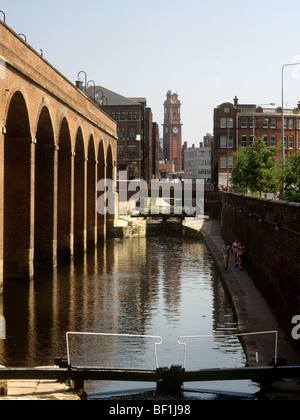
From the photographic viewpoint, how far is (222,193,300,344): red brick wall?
17.1 m

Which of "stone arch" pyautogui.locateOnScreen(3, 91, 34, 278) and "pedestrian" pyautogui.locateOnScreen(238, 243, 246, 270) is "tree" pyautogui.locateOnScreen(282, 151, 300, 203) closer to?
"pedestrian" pyautogui.locateOnScreen(238, 243, 246, 270)

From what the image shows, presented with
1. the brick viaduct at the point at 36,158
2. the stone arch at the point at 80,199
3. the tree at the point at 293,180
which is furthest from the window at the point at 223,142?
the tree at the point at 293,180

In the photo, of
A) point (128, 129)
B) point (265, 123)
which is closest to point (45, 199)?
point (128, 129)

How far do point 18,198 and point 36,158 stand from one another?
5348 mm

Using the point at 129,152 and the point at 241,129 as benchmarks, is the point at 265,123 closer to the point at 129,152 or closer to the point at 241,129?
the point at 241,129

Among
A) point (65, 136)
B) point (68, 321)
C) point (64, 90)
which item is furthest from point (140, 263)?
point (68, 321)

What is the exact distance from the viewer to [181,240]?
198 feet

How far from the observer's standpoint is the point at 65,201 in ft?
124

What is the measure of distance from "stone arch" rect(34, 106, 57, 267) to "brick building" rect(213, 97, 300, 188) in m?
67.1

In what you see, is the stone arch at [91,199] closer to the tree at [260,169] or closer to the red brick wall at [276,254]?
the tree at [260,169]

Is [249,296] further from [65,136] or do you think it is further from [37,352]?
[65,136]

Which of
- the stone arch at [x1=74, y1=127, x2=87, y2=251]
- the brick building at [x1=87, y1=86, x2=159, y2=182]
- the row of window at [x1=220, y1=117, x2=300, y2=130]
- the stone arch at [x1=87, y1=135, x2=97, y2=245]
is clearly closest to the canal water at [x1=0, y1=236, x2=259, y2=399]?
the stone arch at [x1=74, y1=127, x2=87, y2=251]

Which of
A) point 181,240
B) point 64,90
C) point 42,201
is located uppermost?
point 64,90

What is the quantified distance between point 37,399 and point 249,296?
15.5m
